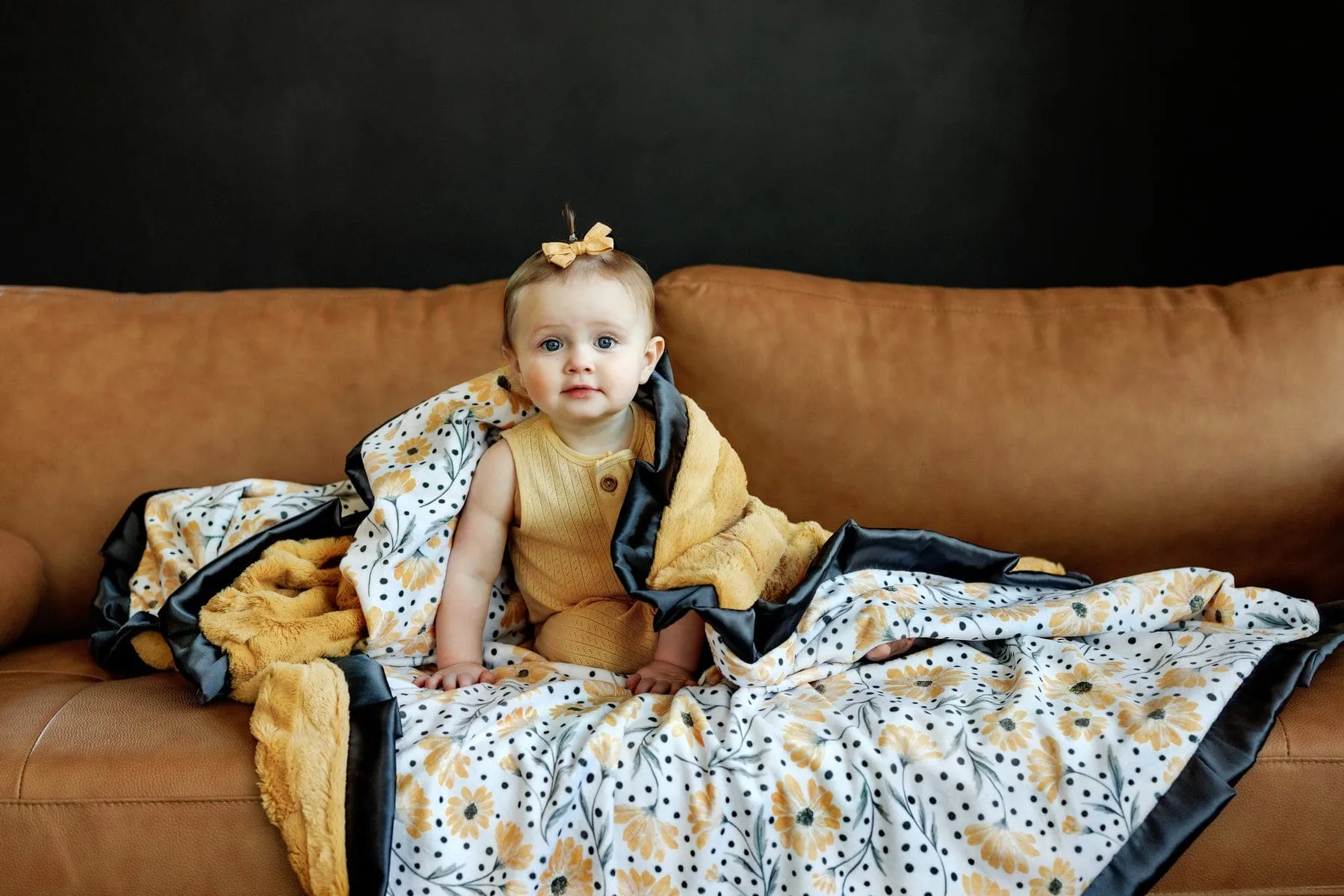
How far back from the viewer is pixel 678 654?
4.63 feet

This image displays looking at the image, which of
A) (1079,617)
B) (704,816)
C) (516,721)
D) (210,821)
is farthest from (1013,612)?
(210,821)

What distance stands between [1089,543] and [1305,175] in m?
1.06

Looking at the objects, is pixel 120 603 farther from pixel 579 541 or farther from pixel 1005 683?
pixel 1005 683

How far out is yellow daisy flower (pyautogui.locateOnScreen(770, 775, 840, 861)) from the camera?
3.74 ft

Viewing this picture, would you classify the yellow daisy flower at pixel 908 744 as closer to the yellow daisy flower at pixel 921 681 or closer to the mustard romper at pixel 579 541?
the yellow daisy flower at pixel 921 681

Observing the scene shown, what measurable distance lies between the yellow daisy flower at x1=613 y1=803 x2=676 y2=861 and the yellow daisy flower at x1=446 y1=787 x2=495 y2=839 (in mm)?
134

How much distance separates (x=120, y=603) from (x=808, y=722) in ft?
3.29

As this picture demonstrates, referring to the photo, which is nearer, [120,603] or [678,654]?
[678,654]

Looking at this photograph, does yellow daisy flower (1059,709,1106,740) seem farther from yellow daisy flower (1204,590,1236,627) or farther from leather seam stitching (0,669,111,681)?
leather seam stitching (0,669,111,681)

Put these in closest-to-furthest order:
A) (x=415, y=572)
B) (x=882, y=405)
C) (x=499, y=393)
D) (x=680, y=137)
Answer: (x=415, y=572), (x=499, y=393), (x=882, y=405), (x=680, y=137)

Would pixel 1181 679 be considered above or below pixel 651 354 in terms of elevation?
below

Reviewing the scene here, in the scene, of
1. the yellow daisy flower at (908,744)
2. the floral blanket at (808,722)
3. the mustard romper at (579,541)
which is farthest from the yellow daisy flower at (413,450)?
the yellow daisy flower at (908,744)

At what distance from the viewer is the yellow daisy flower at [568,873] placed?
116cm

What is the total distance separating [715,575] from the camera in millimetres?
1352
